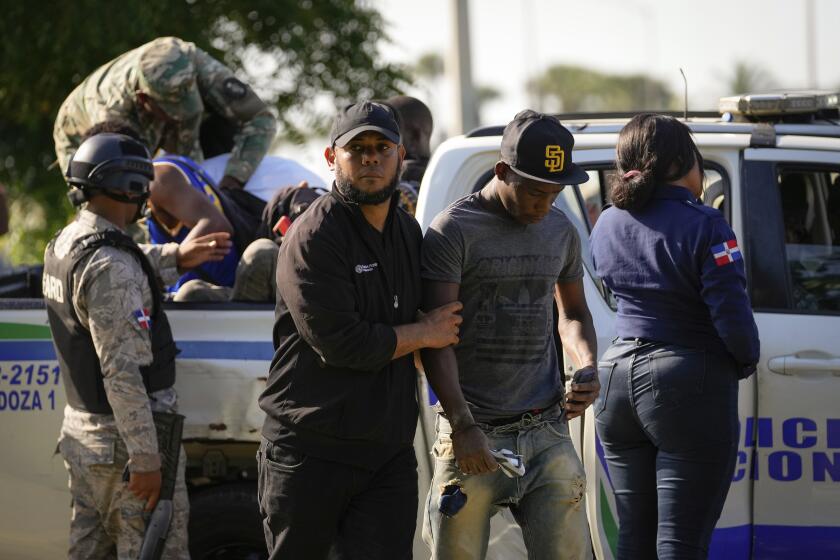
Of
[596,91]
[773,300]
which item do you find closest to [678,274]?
[773,300]

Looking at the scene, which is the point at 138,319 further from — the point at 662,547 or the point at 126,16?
the point at 126,16

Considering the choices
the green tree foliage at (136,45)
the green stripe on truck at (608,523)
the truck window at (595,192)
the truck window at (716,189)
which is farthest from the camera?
the green tree foliage at (136,45)

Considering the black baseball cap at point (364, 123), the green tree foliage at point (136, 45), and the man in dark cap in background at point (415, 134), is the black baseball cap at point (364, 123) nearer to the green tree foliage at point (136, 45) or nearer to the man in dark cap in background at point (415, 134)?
the man in dark cap in background at point (415, 134)

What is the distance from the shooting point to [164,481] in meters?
4.13

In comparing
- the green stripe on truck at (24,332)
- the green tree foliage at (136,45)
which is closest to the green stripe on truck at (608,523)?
the green stripe on truck at (24,332)

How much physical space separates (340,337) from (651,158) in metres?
1.16

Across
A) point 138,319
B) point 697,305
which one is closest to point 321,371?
point 138,319

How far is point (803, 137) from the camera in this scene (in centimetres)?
433

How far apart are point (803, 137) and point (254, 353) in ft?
6.68

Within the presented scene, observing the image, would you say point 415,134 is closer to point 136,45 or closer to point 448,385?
point 448,385

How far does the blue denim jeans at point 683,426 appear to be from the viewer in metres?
3.73

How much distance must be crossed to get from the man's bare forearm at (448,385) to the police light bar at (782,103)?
5.82ft

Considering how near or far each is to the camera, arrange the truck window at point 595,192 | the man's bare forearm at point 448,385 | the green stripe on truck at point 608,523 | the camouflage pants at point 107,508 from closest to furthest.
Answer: the man's bare forearm at point 448,385, the camouflage pants at point 107,508, the green stripe on truck at point 608,523, the truck window at point 595,192

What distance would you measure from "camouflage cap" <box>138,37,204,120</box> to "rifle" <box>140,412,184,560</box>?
6.53 feet
